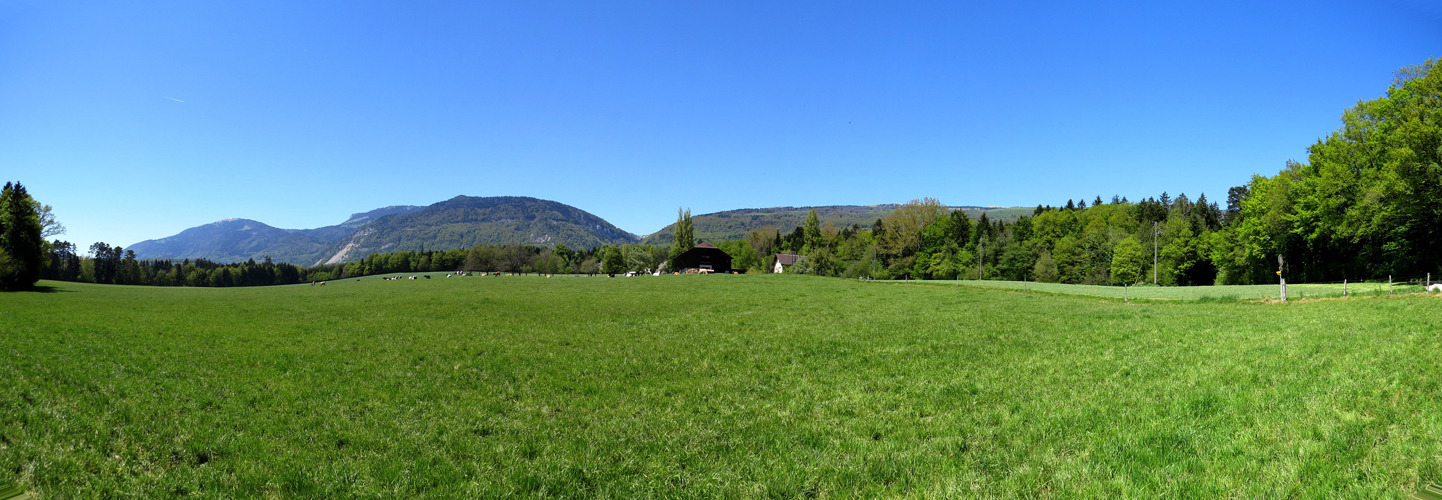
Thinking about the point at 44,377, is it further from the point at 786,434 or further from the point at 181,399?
the point at 786,434

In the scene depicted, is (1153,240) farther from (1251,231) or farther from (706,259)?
(706,259)

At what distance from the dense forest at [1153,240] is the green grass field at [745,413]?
36.0m

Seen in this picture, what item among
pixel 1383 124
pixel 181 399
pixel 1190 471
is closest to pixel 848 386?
pixel 1190 471

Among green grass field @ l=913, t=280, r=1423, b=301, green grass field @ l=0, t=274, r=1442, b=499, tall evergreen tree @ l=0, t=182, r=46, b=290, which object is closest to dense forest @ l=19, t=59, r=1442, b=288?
tall evergreen tree @ l=0, t=182, r=46, b=290

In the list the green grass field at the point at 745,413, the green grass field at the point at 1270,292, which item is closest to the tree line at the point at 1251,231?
the green grass field at the point at 1270,292

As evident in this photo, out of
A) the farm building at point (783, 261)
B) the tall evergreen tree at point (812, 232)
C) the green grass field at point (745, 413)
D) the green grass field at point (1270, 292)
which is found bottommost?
the green grass field at point (745, 413)

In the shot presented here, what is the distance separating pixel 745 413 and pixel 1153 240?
114 metres

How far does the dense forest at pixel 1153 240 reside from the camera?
4116 centimetres

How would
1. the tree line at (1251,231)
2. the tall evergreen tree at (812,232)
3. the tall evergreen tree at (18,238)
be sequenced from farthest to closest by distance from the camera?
the tall evergreen tree at (812,232) → the tree line at (1251,231) → the tall evergreen tree at (18,238)

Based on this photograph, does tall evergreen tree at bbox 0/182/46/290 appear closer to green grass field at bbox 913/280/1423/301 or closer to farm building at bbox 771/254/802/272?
green grass field at bbox 913/280/1423/301

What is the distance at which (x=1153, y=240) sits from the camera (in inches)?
3787

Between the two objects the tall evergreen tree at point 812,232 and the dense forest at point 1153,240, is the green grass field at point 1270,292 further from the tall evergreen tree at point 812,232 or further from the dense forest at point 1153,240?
the tall evergreen tree at point 812,232

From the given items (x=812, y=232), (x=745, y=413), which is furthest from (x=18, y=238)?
(x=812, y=232)

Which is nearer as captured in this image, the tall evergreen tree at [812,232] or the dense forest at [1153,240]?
the dense forest at [1153,240]
